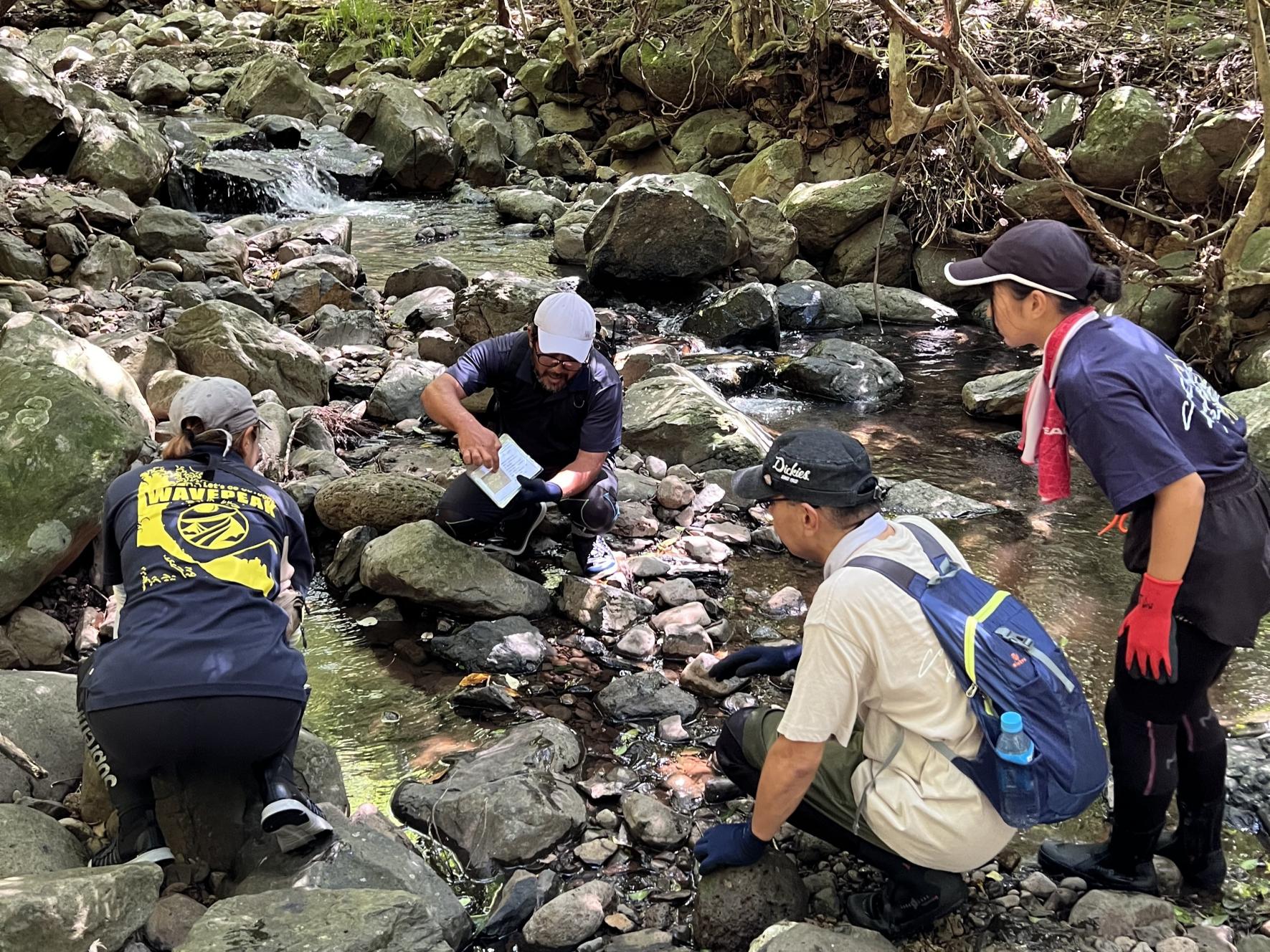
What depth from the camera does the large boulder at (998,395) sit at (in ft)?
22.8

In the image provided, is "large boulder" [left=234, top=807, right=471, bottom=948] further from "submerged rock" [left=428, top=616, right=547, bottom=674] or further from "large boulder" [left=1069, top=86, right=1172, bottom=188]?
"large boulder" [left=1069, top=86, right=1172, bottom=188]

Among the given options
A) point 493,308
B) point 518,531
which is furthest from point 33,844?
point 493,308

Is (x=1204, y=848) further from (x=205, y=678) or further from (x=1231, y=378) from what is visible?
(x=1231, y=378)

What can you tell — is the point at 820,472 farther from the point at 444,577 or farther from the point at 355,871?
the point at 444,577

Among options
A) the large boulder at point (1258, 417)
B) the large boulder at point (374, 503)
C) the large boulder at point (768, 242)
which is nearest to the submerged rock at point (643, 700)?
the large boulder at point (374, 503)

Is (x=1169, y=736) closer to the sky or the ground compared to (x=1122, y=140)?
closer to the ground

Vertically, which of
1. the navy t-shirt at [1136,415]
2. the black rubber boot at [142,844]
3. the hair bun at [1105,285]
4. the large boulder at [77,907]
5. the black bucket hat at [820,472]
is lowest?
the black rubber boot at [142,844]

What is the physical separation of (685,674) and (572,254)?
767cm

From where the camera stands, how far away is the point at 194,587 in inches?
95.8

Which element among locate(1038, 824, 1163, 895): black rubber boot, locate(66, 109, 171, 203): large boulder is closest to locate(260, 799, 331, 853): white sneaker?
locate(1038, 824, 1163, 895): black rubber boot

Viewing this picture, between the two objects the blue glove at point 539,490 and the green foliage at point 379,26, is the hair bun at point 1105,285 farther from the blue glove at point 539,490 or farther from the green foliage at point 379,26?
the green foliage at point 379,26

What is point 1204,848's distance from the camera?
2.58 m

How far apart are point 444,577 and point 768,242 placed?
698cm

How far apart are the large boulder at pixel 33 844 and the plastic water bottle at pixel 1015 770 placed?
6.89 ft
